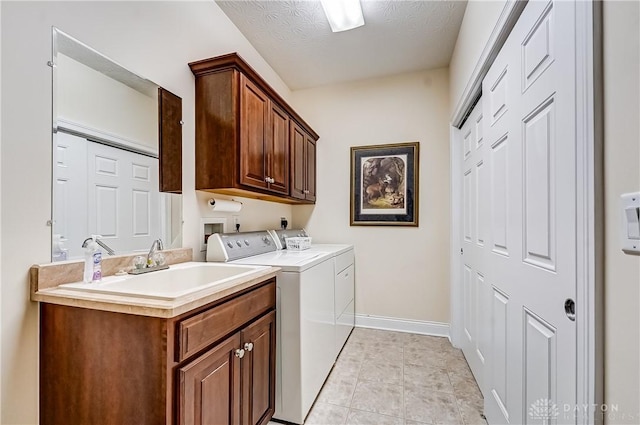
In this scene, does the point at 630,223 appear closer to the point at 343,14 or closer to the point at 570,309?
the point at 570,309

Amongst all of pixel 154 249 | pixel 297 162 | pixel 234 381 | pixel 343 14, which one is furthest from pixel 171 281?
pixel 343 14

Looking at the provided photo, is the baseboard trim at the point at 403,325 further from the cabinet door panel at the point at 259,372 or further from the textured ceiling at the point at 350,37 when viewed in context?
the textured ceiling at the point at 350,37

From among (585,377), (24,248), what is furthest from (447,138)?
(24,248)

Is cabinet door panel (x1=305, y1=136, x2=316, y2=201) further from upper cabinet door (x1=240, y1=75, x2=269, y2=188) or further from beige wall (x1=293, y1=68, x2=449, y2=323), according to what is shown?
upper cabinet door (x1=240, y1=75, x2=269, y2=188)

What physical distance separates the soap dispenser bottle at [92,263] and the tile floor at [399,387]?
1.33 m

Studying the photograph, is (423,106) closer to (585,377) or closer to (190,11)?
(190,11)

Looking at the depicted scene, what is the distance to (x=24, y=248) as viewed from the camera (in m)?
0.99

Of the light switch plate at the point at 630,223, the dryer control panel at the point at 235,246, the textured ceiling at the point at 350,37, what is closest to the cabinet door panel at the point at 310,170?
the textured ceiling at the point at 350,37

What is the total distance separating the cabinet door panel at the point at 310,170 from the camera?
2.84m

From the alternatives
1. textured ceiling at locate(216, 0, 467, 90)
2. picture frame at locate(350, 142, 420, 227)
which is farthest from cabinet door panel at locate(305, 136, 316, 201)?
textured ceiling at locate(216, 0, 467, 90)

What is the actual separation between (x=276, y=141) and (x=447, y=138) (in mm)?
1721

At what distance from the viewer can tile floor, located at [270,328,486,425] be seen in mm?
1595

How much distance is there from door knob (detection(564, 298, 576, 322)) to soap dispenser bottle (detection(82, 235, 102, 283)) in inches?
65.5

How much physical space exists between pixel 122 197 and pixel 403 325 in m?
2.66
